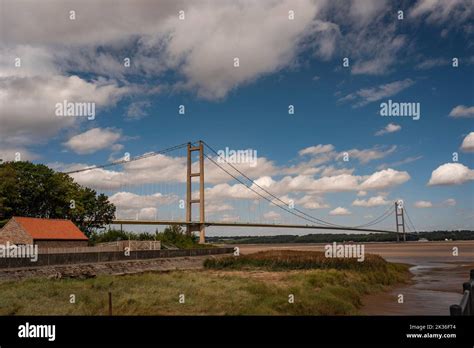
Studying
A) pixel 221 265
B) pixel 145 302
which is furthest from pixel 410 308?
pixel 221 265

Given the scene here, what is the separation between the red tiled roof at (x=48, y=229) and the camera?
136 ft

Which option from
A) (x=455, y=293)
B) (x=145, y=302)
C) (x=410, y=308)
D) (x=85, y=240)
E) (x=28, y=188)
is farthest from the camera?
(x=28, y=188)

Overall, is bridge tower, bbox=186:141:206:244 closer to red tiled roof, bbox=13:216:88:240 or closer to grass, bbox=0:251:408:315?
red tiled roof, bbox=13:216:88:240

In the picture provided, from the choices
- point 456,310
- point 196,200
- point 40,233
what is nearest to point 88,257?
point 40,233

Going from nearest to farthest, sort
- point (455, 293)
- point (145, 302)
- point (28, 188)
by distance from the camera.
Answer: point (145, 302), point (455, 293), point (28, 188)

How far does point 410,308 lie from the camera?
23812mm

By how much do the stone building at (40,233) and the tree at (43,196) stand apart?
8.45 m

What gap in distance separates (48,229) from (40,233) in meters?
1.58

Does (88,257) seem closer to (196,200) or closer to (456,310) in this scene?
(456,310)

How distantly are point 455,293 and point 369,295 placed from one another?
5.98m

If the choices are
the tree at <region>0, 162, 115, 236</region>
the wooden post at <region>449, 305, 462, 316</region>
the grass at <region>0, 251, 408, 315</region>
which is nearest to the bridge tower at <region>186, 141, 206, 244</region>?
the tree at <region>0, 162, 115, 236</region>
